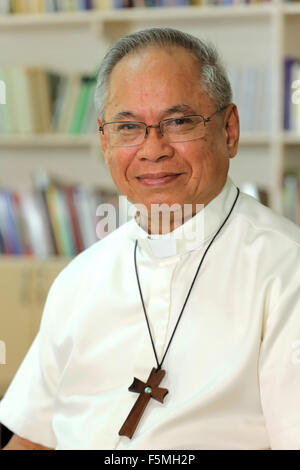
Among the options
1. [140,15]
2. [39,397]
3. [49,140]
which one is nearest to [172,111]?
[39,397]

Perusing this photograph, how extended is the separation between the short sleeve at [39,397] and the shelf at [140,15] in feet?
6.19

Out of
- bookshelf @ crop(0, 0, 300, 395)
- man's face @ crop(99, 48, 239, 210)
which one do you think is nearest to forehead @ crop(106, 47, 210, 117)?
man's face @ crop(99, 48, 239, 210)

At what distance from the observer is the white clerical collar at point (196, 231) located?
4.43ft

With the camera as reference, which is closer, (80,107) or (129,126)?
(129,126)

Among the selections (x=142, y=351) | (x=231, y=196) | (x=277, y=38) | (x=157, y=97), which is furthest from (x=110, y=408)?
(x=277, y=38)

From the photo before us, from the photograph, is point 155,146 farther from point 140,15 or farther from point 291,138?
point 140,15

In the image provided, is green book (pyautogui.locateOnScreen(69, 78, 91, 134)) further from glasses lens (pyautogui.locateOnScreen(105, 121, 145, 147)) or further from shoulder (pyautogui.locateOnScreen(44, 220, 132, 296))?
glasses lens (pyautogui.locateOnScreen(105, 121, 145, 147))

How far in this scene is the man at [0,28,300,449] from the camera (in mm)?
1193

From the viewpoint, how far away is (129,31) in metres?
3.29

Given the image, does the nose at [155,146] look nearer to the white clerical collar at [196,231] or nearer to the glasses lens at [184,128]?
the glasses lens at [184,128]

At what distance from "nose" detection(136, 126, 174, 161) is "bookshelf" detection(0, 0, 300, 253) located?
1639mm

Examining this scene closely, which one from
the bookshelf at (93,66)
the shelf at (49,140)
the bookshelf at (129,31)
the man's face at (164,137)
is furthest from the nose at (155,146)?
the shelf at (49,140)

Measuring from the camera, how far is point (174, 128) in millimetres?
1297

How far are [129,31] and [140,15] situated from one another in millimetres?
243
